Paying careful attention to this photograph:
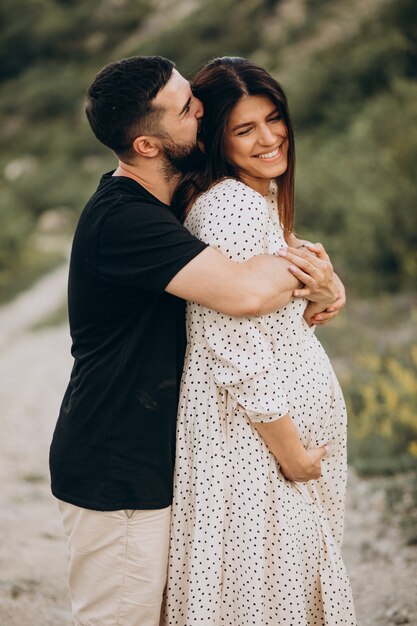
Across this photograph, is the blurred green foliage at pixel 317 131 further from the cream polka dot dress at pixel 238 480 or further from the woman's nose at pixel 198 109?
the cream polka dot dress at pixel 238 480

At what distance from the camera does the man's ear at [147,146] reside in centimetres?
238

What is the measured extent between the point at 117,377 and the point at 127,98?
2.85ft

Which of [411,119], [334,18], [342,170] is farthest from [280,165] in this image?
[334,18]

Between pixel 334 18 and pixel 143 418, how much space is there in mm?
25341

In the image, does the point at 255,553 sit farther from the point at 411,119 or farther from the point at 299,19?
the point at 299,19

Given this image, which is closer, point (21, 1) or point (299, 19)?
point (299, 19)

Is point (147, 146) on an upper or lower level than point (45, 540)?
upper

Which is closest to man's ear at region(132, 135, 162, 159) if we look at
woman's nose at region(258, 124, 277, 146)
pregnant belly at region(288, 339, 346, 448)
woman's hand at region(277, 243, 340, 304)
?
woman's nose at region(258, 124, 277, 146)

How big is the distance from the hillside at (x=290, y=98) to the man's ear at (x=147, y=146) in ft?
2.19

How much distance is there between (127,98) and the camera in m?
2.36

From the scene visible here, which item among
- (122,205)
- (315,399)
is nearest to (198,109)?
(122,205)

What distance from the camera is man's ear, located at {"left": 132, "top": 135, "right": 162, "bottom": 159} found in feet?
7.82

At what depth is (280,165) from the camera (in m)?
2.60

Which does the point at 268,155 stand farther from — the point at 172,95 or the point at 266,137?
the point at 172,95
